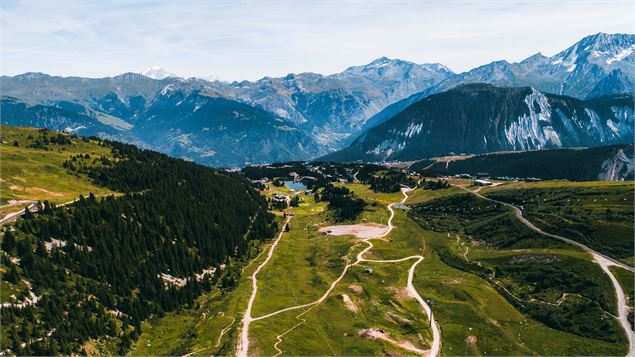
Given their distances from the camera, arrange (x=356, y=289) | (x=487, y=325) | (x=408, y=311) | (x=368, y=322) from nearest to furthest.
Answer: (x=487, y=325), (x=368, y=322), (x=408, y=311), (x=356, y=289)

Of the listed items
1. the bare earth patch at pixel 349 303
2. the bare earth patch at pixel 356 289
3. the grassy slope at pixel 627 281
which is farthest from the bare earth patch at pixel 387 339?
the grassy slope at pixel 627 281

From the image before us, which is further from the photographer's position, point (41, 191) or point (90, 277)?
point (41, 191)

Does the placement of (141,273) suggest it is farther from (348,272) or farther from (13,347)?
(348,272)

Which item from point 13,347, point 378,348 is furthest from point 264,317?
point 13,347

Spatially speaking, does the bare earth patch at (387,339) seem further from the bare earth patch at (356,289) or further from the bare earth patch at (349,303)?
the bare earth patch at (356,289)

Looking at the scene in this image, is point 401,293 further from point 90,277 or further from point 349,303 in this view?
point 90,277

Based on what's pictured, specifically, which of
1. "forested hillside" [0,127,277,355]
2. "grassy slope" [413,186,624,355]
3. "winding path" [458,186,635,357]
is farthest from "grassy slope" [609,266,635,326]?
"forested hillside" [0,127,277,355]

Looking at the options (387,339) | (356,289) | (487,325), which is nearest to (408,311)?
(387,339)

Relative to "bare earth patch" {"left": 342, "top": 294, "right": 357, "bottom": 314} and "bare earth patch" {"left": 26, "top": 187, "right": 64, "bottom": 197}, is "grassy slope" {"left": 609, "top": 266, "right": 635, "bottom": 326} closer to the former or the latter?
"bare earth patch" {"left": 342, "top": 294, "right": 357, "bottom": 314}
